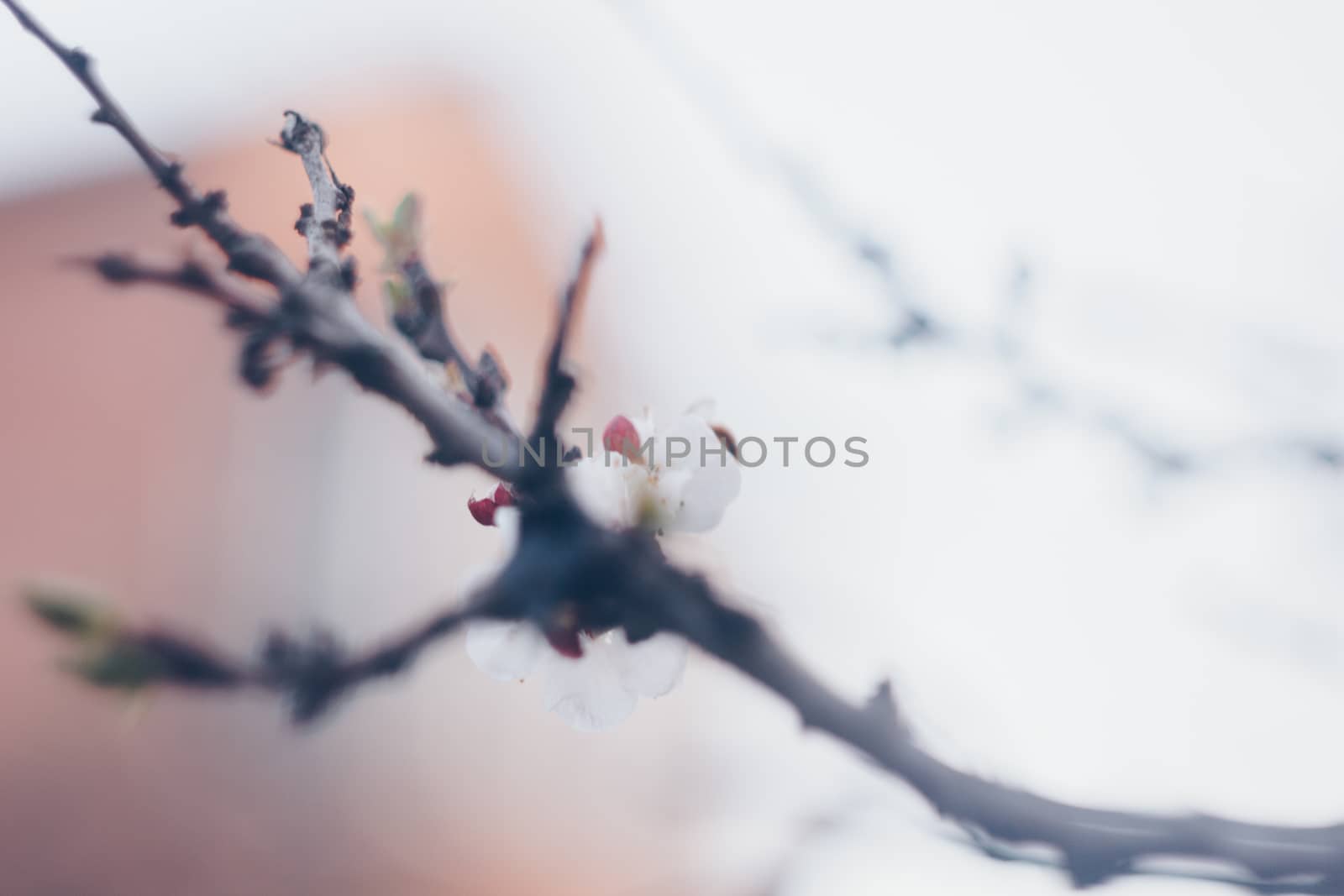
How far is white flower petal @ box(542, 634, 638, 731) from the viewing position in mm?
222

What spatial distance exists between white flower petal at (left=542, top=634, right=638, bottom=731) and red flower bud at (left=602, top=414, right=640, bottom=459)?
2.0 inches

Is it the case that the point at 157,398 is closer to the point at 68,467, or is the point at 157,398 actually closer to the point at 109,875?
the point at 68,467

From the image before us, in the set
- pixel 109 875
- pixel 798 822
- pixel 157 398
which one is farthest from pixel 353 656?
pixel 157 398

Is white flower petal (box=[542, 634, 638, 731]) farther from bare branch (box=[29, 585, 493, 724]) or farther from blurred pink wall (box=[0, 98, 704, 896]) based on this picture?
blurred pink wall (box=[0, 98, 704, 896])

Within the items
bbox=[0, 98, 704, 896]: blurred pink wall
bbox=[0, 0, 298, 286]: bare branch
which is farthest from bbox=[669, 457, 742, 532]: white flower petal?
bbox=[0, 98, 704, 896]: blurred pink wall

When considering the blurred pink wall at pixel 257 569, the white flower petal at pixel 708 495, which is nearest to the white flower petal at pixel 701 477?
the white flower petal at pixel 708 495

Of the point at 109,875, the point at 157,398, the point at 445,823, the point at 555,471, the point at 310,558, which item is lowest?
the point at 109,875

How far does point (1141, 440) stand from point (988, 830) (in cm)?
40

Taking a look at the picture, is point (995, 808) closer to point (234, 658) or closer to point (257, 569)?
point (234, 658)

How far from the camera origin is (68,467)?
3.41 ft

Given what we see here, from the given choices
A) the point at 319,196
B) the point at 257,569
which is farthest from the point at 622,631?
the point at 257,569

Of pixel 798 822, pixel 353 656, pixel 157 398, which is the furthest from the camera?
pixel 157 398

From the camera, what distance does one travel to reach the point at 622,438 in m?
0.22

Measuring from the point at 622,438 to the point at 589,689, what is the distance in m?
0.07
